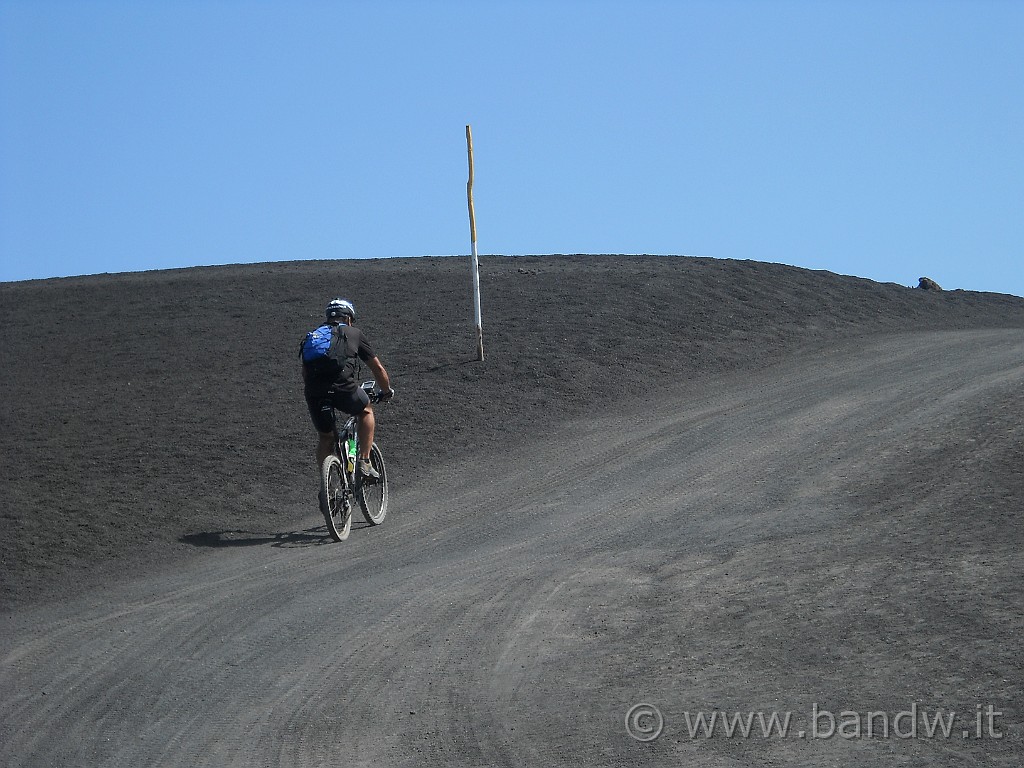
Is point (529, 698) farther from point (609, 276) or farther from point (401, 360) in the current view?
point (609, 276)

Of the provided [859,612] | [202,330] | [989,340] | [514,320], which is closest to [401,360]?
[514,320]

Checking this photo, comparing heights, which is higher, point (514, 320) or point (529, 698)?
point (514, 320)

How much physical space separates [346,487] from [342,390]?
992 mm

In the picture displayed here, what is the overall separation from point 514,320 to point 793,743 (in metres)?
17.1

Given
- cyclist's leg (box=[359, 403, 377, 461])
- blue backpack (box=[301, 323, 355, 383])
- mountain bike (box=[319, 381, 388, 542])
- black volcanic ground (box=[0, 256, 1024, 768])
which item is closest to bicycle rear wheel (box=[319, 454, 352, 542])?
mountain bike (box=[319, 381, 388, 542])

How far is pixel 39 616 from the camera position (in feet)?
30.2

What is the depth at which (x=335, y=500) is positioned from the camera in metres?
11.3

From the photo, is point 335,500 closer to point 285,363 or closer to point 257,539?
point 257,539

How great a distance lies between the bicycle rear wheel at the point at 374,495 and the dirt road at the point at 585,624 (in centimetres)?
19

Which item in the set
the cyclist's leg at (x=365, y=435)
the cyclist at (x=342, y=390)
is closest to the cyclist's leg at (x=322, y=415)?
the cyclist at (x=342, y=390)

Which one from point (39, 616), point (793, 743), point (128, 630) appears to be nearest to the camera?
point (793, 743)

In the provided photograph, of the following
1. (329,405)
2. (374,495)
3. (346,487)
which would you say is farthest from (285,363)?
(346,487)

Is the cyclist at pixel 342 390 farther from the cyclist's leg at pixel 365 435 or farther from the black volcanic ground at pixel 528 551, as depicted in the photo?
the black volcanic ground at pixel 528 551

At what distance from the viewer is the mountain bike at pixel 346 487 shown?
11.1 metres
